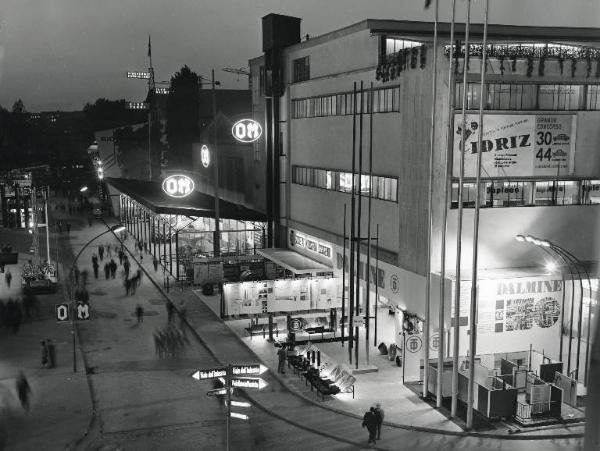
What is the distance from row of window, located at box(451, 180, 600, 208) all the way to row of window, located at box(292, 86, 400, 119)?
564cm

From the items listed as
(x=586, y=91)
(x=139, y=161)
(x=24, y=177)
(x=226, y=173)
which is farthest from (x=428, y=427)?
(x=139, y=161)

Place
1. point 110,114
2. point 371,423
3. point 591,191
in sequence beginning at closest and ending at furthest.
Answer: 1. point 371,423
2. point 591,191
3. point 110,114

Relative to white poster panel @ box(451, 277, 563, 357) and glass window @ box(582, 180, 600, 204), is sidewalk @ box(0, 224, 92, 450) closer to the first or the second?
white poster panel @ box(451, 277, 563, 357)

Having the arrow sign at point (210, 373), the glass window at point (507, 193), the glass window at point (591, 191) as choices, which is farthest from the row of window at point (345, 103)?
the arrow sign at point (210, 373)

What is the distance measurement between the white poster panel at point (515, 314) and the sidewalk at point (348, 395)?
3658 mm

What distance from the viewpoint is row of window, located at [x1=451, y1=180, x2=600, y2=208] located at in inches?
1046

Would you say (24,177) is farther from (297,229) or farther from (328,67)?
(328,67)

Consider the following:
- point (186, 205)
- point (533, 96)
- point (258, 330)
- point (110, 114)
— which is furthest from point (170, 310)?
point (110, 114)

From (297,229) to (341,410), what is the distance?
21.5 meters

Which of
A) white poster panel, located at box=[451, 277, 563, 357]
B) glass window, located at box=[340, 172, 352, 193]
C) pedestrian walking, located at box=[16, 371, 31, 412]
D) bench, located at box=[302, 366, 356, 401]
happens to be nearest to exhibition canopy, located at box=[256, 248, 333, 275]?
glass window, located at box=[340, 172, 352, 193]

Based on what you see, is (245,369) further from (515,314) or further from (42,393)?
(515,314)

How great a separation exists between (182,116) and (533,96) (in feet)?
181

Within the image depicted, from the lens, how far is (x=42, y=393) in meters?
23.0

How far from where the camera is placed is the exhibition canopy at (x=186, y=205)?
4608cm
